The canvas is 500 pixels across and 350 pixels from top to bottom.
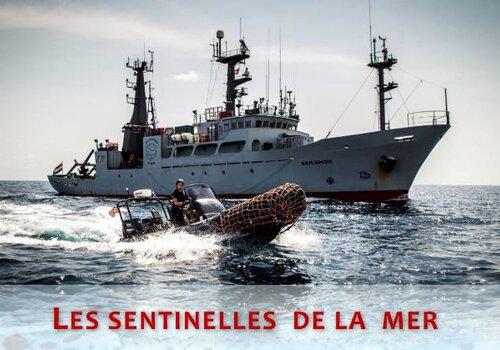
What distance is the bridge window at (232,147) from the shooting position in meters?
33.5

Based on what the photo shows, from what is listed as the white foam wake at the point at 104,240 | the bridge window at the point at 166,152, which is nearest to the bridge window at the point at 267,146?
the bridge window at the point at 166,152

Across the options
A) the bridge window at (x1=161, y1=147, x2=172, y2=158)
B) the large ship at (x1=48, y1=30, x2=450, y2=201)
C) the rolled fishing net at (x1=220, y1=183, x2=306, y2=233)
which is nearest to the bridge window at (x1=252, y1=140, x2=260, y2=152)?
the large ship at (x1=48, y1=30, x2=450, y2=201)

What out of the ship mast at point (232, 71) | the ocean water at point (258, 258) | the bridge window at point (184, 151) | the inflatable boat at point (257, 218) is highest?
the ship mast at point (232, 71)

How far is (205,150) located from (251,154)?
18.7ft

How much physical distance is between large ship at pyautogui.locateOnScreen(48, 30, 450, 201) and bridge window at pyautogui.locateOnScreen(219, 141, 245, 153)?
0.30 ft

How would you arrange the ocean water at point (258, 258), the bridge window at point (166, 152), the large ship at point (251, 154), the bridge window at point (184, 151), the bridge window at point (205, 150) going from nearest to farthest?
the ocean water at point (258, 258), the large ship at point (251, 154), the bridge window at point (205, 150), the bridge window at point (184, 151), the bridge window at point (166, 152)

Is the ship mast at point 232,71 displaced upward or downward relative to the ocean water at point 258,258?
upward

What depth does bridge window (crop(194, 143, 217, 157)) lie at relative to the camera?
1395 inches

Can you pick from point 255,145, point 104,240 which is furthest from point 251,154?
point 104,240

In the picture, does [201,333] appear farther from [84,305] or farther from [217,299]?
[84,305]

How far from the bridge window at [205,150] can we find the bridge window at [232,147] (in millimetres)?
991

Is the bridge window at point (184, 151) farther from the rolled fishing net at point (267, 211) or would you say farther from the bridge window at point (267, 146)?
the rolled fishing net at point (267, 211)

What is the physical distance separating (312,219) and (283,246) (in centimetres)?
788

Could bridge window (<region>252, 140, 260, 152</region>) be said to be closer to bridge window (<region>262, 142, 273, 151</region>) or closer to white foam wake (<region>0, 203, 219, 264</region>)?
bridge window (<region>262, 142, 273, 151</region>)
